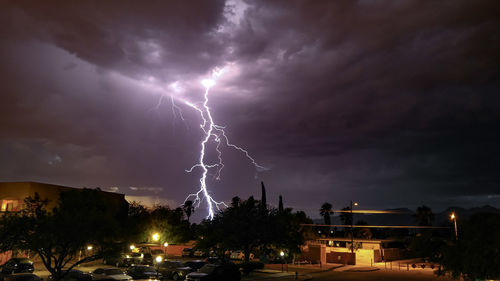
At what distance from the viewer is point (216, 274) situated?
23.5 metres

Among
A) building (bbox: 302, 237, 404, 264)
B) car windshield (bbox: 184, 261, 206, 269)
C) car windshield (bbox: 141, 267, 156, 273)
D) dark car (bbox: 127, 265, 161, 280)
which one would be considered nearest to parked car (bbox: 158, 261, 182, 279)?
dark car (bbox: 127, 265, 161, 280)

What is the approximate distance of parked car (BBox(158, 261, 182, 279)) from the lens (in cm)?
2653

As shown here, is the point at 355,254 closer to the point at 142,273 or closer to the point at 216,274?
the point at 216,274

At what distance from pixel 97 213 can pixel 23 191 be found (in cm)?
2905

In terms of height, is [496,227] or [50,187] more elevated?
[50,187]

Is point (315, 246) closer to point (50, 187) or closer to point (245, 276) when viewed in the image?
A: point (245, 276)

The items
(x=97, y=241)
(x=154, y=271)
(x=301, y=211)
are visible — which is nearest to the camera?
(x=97, y=241)

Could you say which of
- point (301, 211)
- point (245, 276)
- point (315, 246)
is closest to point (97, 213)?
point (245, 276)

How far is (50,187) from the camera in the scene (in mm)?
44094

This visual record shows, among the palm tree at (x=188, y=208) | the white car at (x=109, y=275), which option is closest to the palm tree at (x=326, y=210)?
the palm tree at (x=188, y=208)

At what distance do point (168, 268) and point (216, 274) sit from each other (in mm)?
5292

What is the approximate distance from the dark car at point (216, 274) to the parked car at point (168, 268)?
11.7ft

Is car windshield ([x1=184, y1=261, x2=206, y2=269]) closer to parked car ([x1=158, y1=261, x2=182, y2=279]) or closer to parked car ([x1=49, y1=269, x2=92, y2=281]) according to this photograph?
parked car ([x1=158, y1=261, x2=182, y2=279])

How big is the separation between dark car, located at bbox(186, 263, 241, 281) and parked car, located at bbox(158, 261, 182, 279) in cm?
358
